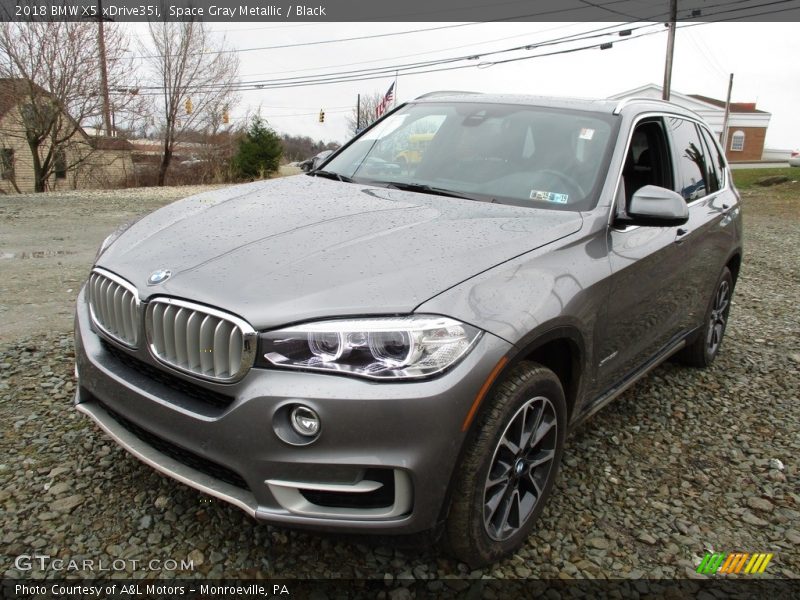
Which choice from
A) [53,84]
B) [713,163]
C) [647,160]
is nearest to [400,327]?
[647,160]

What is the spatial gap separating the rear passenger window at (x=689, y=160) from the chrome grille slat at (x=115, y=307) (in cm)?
306

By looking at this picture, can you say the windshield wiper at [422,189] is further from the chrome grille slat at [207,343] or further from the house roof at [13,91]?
the house roof at [13,91]

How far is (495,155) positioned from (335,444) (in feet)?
6.47

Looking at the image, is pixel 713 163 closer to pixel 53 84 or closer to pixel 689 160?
pixel 689 160

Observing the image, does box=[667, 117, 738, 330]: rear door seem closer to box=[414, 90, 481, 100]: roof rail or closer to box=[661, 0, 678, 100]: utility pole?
box=[414, 90, 481, 100]: roof rail

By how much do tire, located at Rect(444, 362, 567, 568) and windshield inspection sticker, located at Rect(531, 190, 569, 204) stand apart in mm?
950

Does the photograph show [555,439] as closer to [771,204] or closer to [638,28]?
[771,204]

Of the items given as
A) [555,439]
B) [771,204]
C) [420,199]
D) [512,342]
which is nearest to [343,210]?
[420,199]

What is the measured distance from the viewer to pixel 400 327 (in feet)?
6.50

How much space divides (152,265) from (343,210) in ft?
2.85

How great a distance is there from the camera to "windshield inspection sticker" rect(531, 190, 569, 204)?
297 centimetres

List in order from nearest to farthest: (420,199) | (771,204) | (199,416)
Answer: (199,416), (420,199), (771,204)

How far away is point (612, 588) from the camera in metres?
2.38

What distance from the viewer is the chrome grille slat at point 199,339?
199 centimetres
